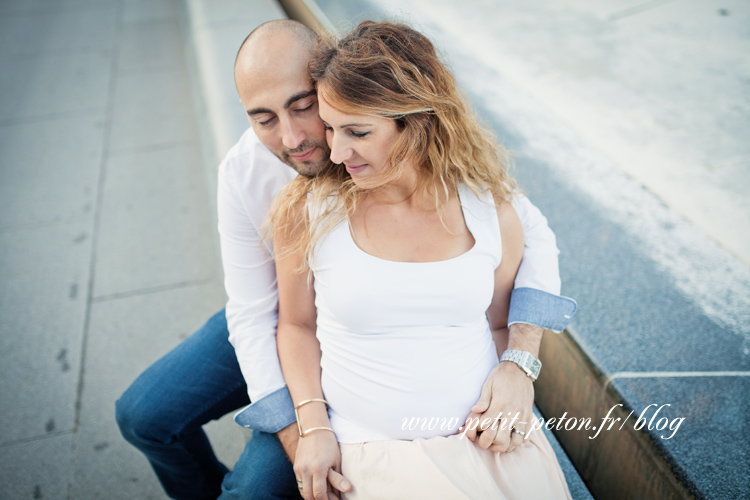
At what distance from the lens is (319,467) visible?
1452mm

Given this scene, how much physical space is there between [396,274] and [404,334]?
19 cm

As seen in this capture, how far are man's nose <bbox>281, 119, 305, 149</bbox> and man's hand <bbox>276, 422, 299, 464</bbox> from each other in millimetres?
903

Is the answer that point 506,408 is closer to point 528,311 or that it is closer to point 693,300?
point 528,311

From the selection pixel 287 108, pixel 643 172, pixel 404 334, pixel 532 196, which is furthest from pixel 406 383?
pixel 643 172

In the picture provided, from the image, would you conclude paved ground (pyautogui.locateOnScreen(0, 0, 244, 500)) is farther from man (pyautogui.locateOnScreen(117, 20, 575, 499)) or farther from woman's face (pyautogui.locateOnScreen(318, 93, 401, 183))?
woman's face (pyautogui.locateOnScreen(318, 93, 401, 183))

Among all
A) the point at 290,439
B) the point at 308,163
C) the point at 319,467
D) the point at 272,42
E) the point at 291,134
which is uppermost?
the point at 272,42

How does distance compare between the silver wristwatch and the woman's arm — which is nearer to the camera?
the woman's arm

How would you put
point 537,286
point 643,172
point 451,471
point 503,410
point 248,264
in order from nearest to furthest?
point 451,471
point 503,410
point 537,286
point 248,264
point 643,172

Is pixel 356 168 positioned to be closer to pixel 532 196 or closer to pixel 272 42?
pixel 272 42

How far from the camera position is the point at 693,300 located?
2.06 metres

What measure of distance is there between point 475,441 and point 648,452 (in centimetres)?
56

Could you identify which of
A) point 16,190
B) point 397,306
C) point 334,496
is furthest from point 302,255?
point 16,190

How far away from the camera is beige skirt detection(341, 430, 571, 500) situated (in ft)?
4.35

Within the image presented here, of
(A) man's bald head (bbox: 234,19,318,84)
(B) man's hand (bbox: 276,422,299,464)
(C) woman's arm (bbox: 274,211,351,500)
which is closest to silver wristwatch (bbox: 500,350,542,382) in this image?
(C) woman's arm (bbox: 274,211,351,500)
